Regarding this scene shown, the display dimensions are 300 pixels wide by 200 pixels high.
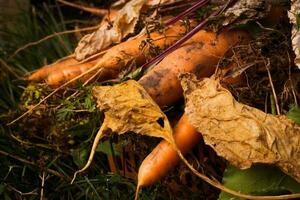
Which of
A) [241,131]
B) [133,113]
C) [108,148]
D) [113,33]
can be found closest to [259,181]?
[241,131]

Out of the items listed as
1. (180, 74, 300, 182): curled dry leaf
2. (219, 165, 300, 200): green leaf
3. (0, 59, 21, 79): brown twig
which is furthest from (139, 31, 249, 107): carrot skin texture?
(0, 59, 21, 79): brown twig

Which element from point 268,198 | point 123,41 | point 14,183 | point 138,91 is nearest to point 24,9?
point 123,41

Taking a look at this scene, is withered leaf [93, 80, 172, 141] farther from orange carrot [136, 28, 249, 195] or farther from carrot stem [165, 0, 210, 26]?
carrot stem [165, 0, 210, 26]

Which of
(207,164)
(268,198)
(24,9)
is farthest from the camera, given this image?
(24,9)

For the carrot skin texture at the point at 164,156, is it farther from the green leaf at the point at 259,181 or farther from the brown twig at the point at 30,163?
the brown twig at the point at 30,163

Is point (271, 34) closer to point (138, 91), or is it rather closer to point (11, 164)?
point (138, 91)

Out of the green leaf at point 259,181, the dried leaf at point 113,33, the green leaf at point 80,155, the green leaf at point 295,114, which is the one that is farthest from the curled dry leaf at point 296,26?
the green leaf at point 80,155
